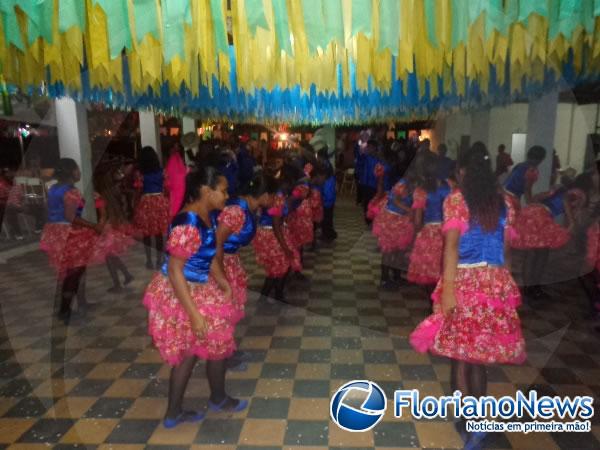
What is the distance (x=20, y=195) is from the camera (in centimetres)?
812

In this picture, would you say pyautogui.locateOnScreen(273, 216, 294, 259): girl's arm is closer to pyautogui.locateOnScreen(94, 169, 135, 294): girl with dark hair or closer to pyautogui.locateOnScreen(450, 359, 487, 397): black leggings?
pyautogui.locateOnScreen(94, 169, 135, 294): girl with dark hair

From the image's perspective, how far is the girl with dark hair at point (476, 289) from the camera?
250cm

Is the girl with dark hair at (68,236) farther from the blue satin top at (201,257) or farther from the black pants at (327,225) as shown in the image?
the black pants at (327,225)

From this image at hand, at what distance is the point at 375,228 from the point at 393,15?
363 centimetres

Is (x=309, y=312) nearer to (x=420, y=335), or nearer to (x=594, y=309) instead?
(x=420, y=335)

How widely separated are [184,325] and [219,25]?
1700 millimetres

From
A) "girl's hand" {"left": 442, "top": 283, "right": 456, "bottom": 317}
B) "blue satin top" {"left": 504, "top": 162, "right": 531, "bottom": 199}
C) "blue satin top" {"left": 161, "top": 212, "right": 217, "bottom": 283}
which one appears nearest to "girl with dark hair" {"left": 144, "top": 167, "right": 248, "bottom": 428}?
"blue satin top" {"left": 161, "top": 212, "right": 217, "bottom": 283}

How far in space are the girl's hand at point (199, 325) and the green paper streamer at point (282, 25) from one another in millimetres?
1516

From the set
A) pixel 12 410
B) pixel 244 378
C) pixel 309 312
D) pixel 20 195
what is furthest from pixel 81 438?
pixel 20 195

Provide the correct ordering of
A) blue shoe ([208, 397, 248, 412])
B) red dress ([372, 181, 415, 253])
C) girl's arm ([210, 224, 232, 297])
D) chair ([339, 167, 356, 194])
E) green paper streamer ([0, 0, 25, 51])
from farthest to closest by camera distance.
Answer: chair ([339, 167, 356, 194]), red dress ([372, 181, 415, 253]), blue shoe ([208, 397, 248, 412]), girl's arm ([210, 224, 232, 297]), green paper streamer ([0, 0, 25, 51])

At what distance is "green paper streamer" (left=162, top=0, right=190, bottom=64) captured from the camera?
2.08 metres

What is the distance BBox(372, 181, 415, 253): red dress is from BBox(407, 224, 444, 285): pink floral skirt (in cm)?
73

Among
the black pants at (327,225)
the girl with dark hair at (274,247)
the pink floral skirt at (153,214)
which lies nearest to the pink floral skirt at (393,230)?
the girl with dark hair at (274,247)

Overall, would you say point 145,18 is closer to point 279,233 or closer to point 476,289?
point 476,289
